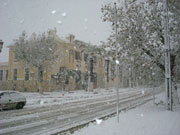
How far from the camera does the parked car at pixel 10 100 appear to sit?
43.8 ft

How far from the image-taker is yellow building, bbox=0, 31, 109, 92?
1407 inches

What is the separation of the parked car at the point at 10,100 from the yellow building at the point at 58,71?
16.7 meters

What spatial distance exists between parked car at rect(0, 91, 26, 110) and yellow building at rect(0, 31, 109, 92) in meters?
16.7

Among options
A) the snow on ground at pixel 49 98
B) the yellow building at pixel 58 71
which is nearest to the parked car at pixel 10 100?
the snow on ground at pixel 49 98

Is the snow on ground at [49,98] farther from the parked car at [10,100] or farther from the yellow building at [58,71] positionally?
the yellow building at [58,71]

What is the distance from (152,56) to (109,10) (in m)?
5.03

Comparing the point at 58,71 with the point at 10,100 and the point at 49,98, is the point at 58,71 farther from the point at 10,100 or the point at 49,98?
the point at 10,100

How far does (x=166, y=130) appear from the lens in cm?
680

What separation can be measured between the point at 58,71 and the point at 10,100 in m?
24.0

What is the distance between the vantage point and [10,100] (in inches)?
547

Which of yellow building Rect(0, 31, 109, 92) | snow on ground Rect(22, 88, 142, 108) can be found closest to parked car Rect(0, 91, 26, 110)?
snow on ground Rect(22, 88, 142, 108)

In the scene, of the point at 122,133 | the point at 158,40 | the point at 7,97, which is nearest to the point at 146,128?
the point at 122,133

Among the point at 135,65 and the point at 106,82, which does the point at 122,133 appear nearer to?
the point at 135,65

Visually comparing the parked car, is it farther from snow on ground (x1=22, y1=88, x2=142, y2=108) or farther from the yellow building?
the yellow building
